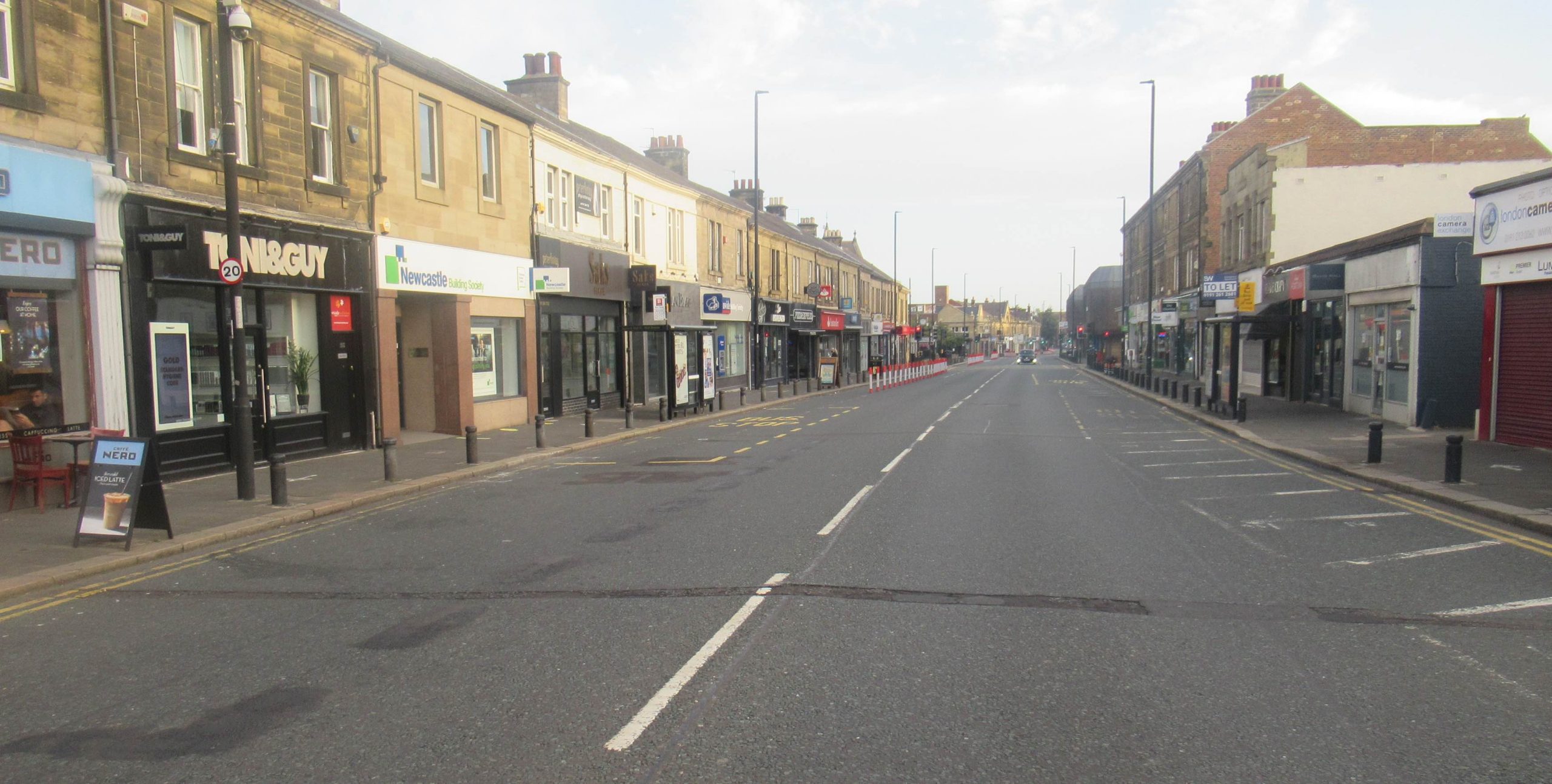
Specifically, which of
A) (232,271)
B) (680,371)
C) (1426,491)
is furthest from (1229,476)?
(680,371)

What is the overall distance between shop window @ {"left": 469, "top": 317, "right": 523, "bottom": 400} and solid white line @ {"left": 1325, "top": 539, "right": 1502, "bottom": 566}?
16993 mm

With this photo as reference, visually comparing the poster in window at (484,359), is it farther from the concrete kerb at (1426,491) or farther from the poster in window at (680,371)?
the concrete kerb at (1426,491)

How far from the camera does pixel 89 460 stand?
36.4 ft

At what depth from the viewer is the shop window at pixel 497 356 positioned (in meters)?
21.3

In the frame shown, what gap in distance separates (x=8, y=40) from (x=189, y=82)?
258cm

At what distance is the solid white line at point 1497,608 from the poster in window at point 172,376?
14.6m

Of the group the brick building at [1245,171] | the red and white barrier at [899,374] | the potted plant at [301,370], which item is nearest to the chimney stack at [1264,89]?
the brick building at [1245,171]

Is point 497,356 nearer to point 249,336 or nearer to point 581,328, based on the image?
point 581,328

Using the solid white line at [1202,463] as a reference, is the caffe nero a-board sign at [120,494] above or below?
above

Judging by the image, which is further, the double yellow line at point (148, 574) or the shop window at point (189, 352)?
the shop window at point (189, 352)

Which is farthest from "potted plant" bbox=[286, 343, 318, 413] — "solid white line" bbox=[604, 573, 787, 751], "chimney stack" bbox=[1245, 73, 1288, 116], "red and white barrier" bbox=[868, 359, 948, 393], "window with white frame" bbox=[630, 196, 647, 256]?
"chimney stack" bbox=[1245, 73, 1288, 116]

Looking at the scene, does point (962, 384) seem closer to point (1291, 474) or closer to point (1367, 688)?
point (1291, 474)

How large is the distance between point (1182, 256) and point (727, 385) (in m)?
26.0

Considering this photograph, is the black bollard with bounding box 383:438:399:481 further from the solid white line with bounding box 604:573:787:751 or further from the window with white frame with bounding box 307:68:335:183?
the solid white line with bounding box 604:573:787:751
